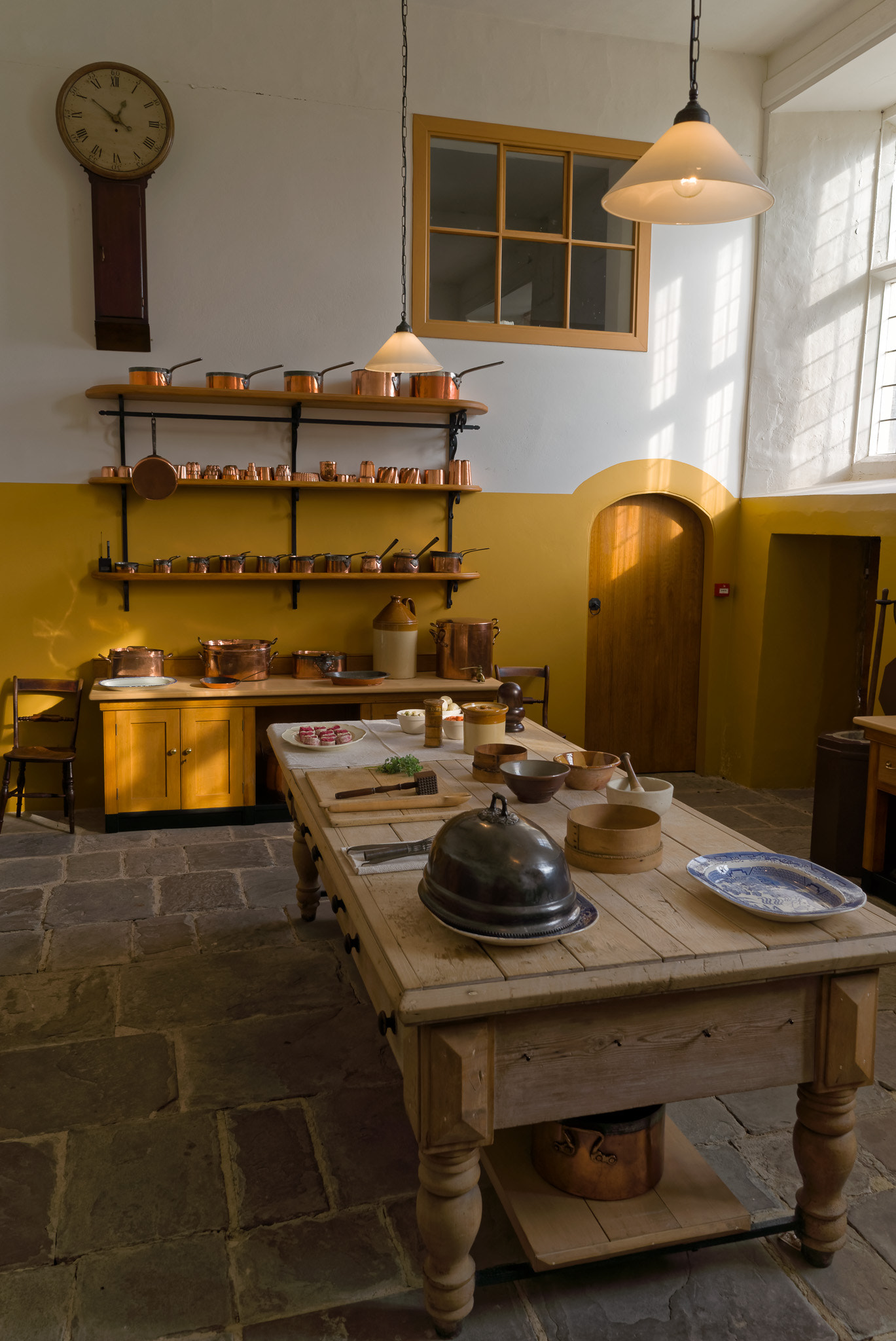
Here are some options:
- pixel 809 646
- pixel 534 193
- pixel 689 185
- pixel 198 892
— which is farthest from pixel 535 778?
pixel 534 193

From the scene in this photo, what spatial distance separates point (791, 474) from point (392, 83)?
3.60 meters

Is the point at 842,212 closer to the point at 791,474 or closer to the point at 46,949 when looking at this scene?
the point at 791,474

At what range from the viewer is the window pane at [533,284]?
6.02m

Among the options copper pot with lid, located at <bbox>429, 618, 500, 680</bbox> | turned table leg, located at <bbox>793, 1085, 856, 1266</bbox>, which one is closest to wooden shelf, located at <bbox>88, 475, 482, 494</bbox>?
copper pot with lid, located at <bbox>429, 618, 500, 680</bbox>

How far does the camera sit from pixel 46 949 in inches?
Answer: 147

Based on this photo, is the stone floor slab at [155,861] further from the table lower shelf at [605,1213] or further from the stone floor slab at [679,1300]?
the stone floor slab at [679,1300]

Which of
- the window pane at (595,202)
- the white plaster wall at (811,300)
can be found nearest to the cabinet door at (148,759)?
the window pane at (595,202)

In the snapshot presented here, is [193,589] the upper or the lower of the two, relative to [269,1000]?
upper

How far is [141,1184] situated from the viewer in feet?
7.92

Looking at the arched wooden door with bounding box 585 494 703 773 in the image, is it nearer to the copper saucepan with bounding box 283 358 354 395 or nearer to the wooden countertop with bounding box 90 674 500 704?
the wooden countertop with bounding box 90 674 500 704

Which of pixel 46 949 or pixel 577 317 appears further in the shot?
pixel 577 317

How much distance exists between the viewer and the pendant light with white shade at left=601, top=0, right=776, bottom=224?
249 centimetres

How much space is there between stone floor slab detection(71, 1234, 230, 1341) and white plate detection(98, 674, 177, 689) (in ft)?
11.5

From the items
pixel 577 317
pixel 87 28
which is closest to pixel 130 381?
pixel 87 28
